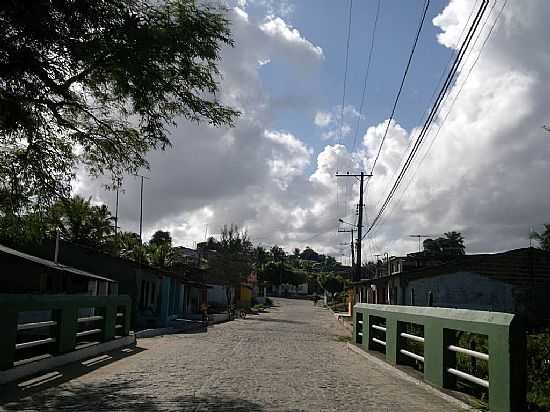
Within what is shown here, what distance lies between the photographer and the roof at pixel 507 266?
102 ft

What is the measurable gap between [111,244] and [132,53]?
36.8 m

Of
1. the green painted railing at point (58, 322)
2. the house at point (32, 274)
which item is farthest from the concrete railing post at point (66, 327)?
the house at point (32, 274)

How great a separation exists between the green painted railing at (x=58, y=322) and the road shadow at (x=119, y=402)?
1.11 m

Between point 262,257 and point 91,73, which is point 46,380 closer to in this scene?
point 91,73

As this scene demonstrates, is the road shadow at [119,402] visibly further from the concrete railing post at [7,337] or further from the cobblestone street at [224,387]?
the concrete railing post at [7,337]

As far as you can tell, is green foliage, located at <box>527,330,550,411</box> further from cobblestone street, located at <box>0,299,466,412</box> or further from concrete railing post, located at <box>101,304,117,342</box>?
concrete railing post, located at <box>101,304,117,342</box>

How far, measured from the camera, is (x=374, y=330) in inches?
754

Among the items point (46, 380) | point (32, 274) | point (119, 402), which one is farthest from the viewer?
point (32, 274)

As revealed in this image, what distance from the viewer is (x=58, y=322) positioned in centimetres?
1300

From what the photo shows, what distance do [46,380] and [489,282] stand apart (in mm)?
24589

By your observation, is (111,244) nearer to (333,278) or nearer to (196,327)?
(196,327)

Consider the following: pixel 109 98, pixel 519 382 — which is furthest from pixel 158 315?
pixel 519 382

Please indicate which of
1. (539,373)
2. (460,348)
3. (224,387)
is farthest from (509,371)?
(224,387)

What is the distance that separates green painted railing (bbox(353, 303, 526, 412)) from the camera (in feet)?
26.0
